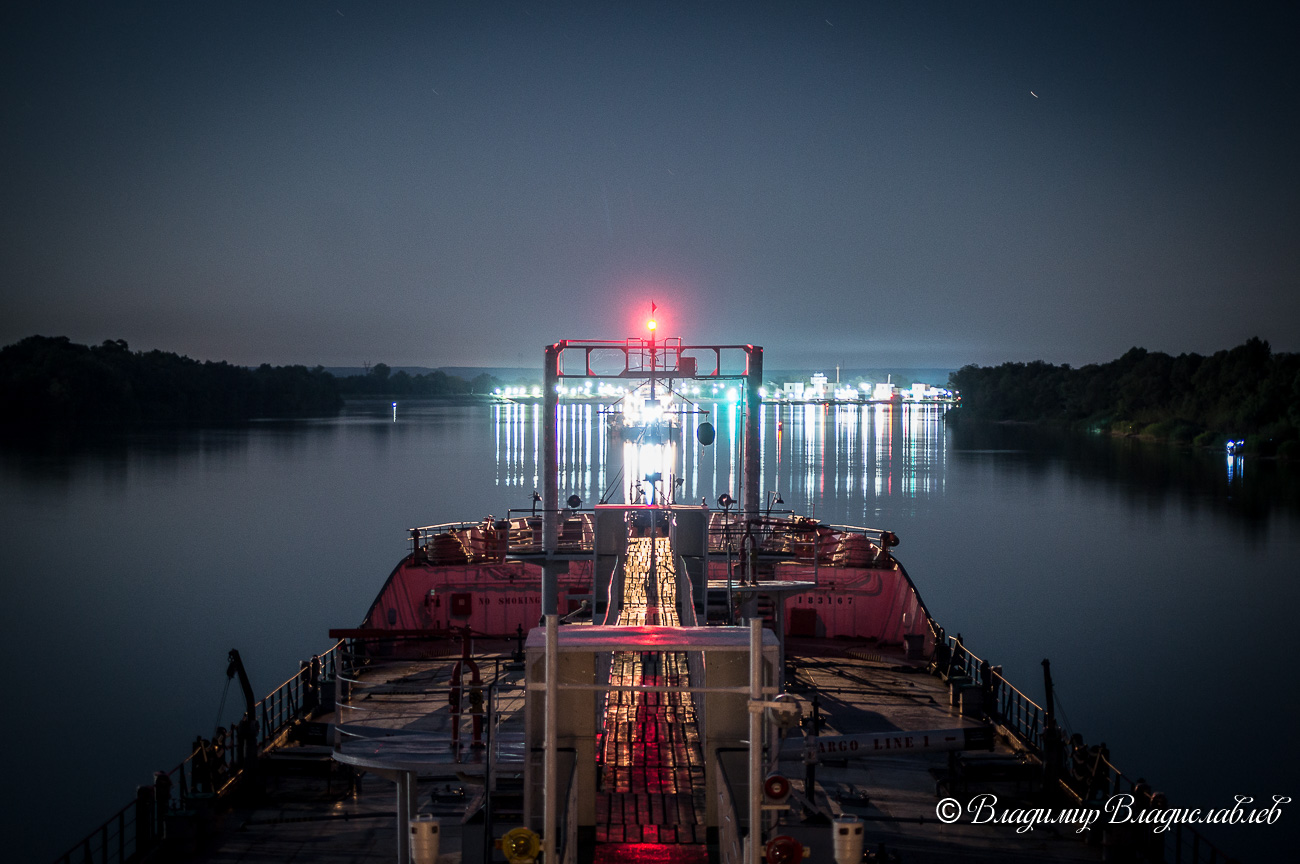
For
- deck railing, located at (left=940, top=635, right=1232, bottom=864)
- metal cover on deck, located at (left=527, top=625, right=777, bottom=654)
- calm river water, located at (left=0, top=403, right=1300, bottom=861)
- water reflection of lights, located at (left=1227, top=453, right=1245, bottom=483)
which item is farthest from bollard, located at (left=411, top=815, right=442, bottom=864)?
water reflection of lights, located at (left=1227, top=453, right=1245, bottom=483)

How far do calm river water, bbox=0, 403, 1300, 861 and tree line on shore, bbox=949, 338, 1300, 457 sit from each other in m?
8.88

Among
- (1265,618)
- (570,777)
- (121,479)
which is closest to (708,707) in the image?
(570,777)

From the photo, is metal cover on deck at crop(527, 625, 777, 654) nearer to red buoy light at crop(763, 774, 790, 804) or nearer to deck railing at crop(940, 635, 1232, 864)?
red buoy light at crop(763, 774, 790, 804)

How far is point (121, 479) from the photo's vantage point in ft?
291

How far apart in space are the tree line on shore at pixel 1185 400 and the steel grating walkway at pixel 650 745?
368 ft

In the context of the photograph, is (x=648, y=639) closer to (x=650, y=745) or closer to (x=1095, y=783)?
(x=650, y=745)

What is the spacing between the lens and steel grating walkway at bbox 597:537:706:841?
963 centimetres

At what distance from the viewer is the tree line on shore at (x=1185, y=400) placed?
358 ft

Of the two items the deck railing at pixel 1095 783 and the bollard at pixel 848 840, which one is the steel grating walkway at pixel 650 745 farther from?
the deck railing at pixel 1095 783

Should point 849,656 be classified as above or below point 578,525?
below

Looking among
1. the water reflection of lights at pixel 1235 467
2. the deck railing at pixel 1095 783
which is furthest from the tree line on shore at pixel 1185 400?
the deck railing at pixel 1095 783

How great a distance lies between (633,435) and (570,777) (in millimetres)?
131043

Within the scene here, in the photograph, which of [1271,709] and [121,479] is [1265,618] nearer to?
[1271,709]

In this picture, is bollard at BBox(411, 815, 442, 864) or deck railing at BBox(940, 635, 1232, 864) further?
deck railing at BBox(940, 635, 1232, 864)
